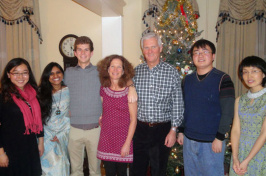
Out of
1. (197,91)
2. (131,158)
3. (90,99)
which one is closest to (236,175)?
(197,91)

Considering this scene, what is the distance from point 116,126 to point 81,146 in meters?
0.56

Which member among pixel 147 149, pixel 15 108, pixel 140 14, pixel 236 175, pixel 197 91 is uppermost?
pixel 140 14

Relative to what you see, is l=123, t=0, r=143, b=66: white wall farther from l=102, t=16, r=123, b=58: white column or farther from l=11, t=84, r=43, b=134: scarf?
l=11, t=84, r=43, b=134: scarf

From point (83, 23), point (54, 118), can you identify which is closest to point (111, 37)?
point (83, 23)

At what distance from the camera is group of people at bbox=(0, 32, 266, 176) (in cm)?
165

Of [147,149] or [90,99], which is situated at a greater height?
[90,99]

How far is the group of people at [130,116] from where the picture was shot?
165 centimetres

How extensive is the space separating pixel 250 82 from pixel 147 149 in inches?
42.3

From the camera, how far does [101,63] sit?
1.91 meters

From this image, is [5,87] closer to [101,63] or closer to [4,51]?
[101,63]

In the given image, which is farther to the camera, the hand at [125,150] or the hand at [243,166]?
the hand at [125,150]

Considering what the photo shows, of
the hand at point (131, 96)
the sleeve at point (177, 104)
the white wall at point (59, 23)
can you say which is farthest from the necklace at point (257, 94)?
the white wall at point (59, 23)

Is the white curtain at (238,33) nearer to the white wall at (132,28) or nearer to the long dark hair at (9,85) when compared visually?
the white wall at (132,28)

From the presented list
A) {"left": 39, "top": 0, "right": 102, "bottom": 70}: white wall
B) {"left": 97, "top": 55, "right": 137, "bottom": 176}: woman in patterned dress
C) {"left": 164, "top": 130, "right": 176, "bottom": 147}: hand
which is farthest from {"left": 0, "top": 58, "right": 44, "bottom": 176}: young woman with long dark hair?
{"left": 39, "top": 0, "right": 102, "bottom": 70}: white wall
